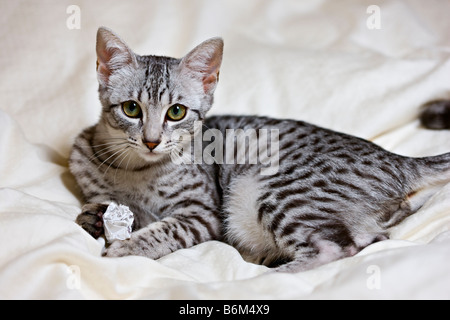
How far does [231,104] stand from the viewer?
2.81 m

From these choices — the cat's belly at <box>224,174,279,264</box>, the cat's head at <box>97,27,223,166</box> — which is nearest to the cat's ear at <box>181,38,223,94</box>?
the cat's head at <box>97,27,223,166</box>

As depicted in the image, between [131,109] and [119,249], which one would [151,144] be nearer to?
[131,109]

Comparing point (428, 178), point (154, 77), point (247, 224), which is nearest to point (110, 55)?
point (154, 77)

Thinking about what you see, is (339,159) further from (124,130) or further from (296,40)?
(296,40)

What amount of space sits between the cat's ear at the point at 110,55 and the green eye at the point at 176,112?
0.78 ft

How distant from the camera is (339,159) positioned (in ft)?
6.36

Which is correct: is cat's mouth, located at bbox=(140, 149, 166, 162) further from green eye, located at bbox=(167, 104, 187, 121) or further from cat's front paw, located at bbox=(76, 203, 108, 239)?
cat's front paw, located at bbox=(76, 203, 108, 239)

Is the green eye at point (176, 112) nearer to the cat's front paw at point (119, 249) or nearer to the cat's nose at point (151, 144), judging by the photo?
the cat's nose at point (151, 144)

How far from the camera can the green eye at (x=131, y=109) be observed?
192cm

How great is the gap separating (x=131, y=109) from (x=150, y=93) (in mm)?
96
